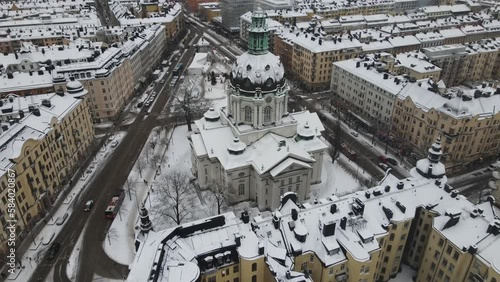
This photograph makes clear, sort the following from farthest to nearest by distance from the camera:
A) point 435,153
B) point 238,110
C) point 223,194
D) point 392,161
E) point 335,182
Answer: point 392,161, point 335,182, point 238,110, point 223,194, point 435,153

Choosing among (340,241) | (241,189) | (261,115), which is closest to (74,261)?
(241,189)

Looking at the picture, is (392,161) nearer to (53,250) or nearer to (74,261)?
(74,261)

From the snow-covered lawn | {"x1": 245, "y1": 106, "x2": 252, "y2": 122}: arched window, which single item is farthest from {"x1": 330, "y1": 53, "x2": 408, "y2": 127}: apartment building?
the snow-covered lawn

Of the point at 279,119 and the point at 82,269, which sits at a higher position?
the point at 279,119

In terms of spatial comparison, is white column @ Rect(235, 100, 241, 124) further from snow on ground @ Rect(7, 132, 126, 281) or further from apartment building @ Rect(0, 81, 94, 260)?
apartment building @ Rect(0, 81, 94, 260)

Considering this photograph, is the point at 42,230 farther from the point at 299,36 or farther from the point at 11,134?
the point at 299,36

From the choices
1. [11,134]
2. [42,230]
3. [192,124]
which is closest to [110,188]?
[42,230]

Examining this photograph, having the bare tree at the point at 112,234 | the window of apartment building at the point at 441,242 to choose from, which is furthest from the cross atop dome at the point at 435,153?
the bare tree at the point at 112,234
